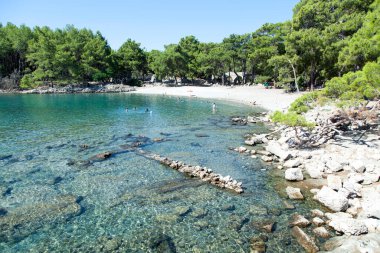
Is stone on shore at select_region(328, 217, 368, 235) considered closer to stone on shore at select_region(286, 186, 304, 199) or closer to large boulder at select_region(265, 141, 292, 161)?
stone on shore at select_region(286, 186, 304, 199)

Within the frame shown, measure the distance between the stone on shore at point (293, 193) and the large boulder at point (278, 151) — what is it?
534 centimetres

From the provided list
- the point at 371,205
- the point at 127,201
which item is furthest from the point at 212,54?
the point at 371,205

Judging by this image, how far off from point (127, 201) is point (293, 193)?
931 cm

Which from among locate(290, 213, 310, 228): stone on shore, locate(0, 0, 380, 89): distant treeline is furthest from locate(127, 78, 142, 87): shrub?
locate(290, 213, 310, 228): stone on shore

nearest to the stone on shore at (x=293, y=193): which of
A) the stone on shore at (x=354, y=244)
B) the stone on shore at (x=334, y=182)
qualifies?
the stone on shore at (x=334, y=182)

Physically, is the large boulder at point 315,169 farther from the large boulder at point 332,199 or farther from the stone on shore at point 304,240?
the stone on shore at point 304,240

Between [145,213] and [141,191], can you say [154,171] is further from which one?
[145,213]

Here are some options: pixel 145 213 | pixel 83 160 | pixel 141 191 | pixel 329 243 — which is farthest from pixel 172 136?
pixel 329 243

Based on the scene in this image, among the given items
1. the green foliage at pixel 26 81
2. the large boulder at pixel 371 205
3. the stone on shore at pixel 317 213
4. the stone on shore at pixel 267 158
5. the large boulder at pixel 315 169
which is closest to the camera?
the large boulder at pixel 371 205

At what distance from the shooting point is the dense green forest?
2069 inches

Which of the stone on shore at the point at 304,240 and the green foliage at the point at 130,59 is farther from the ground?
the green foliage at the point at 130,59

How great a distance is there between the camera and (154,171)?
18.9m

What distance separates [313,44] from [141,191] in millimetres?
48340

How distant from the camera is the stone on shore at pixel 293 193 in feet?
47.9
